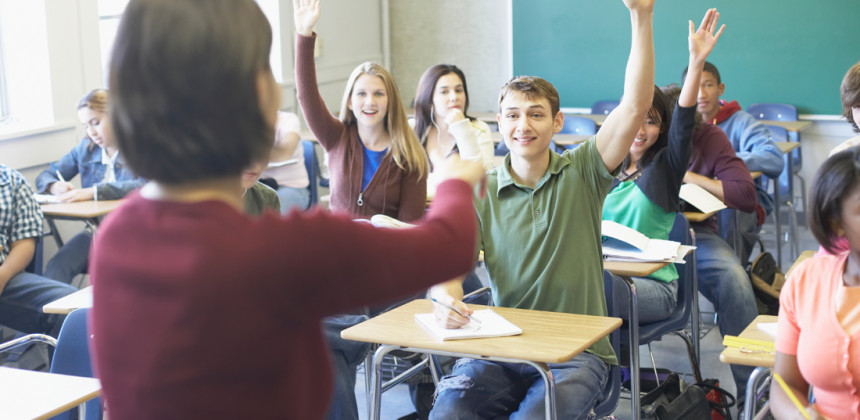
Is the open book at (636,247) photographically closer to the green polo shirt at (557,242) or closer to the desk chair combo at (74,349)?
the green polo shirt at (557,242)

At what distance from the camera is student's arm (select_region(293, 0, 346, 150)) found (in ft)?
9.71

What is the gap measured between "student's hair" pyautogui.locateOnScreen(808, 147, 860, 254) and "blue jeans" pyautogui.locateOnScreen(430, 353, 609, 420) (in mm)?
769

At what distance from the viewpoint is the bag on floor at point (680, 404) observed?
2656 millimetres

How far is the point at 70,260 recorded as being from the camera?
4.08m

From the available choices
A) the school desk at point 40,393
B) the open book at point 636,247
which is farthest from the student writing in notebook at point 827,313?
the school desk at point 40,393

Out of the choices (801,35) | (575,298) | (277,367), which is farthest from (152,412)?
(801,35)

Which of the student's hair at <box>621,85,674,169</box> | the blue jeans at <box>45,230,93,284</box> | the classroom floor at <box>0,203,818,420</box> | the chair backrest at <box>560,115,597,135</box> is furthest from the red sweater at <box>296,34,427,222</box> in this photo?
the chair backrest at <box>560,115,597,135</box>

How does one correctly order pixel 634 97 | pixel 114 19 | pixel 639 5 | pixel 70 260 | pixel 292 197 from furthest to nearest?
pixel 114 19 < pixel 292 197 < pixel 70 260 < pixel 634 97 < pixel 639 5

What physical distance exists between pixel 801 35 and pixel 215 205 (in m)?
6.67

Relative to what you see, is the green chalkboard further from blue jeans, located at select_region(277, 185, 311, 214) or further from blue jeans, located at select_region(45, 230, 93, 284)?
blue jeans, located at select_region(45, 230, 93, 284)

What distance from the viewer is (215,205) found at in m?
0.75

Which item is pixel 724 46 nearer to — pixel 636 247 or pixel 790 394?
pixel 636 247

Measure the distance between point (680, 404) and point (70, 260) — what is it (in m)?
2.88

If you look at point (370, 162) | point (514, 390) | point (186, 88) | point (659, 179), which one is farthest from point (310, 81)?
point (186, 88)
